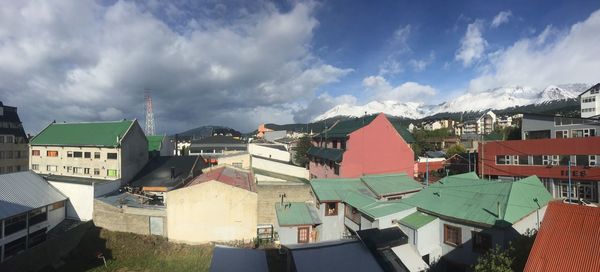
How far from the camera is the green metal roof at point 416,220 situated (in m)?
22.2

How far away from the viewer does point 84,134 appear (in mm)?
48438

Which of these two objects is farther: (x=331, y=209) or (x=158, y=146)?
(x=158, y=146)

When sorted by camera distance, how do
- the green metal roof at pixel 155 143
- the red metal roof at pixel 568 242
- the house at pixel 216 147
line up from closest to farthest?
1. the red metal roof at pixel 568 242
2. the green metal roof at pixel 155 143
3. the house at pixel 216 147

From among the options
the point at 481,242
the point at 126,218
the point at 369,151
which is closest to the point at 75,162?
the point at 126,218

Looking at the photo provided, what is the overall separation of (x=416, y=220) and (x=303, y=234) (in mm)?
10296

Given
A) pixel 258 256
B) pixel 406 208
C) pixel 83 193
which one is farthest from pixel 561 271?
pixel 83 193

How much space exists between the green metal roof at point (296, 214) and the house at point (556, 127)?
32170mm

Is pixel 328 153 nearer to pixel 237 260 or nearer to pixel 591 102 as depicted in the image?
pixel 237 260

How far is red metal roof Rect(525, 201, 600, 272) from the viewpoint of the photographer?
11.7 metres

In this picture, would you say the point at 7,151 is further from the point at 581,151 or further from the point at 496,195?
the point at 581,151

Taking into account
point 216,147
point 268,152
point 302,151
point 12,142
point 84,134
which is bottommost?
point 268,152

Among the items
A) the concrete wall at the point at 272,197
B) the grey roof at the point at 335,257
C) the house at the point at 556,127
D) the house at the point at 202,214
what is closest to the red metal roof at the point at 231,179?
the concrete wall at the point at 272,197

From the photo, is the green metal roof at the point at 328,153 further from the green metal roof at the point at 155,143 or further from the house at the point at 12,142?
the house at the point at 12,142

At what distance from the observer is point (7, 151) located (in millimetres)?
56031
